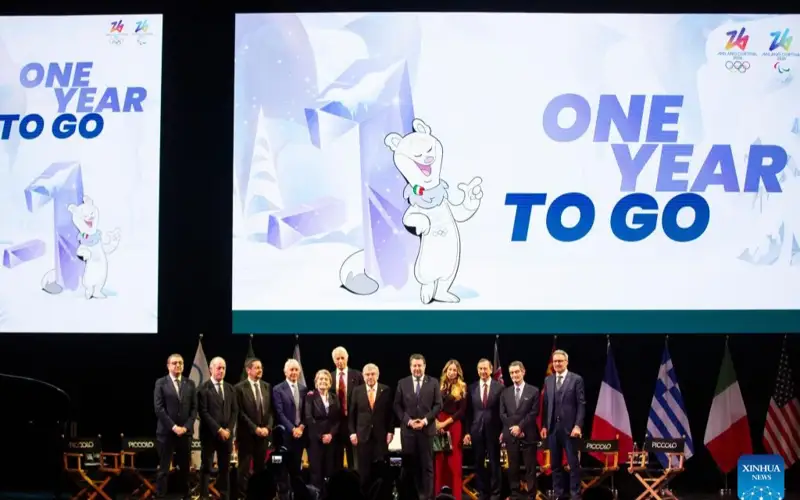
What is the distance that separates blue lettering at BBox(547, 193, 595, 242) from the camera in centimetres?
1102

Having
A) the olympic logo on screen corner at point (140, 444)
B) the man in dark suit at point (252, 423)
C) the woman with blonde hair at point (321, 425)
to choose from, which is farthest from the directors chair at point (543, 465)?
the olympic logo on screen corner at point (140, 444)

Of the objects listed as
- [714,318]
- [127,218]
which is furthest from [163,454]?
[714,318]

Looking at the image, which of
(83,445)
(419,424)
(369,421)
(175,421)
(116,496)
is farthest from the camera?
(116,496)

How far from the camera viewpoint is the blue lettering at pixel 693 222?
11.0 m

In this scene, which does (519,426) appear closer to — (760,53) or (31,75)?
(760,53)

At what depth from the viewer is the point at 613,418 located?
10938 millimetres

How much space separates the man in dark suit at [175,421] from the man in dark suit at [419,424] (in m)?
1.94

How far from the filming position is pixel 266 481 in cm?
629

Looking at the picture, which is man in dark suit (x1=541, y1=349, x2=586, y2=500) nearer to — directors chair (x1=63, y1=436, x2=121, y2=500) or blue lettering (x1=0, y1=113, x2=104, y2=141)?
directors chair (x1=63, y1=436, x2=121, y2=500)

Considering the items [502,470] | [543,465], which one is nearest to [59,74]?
[502,470]

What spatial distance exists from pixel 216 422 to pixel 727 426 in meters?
5.24

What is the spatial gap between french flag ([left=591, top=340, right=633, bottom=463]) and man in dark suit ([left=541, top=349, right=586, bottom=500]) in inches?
40.2

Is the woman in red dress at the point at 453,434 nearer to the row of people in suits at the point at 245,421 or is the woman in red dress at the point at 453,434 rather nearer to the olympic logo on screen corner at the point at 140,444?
the row of people in suits at the point at 245,421

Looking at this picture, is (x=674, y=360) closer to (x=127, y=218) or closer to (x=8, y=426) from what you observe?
(x=127, y=218)
